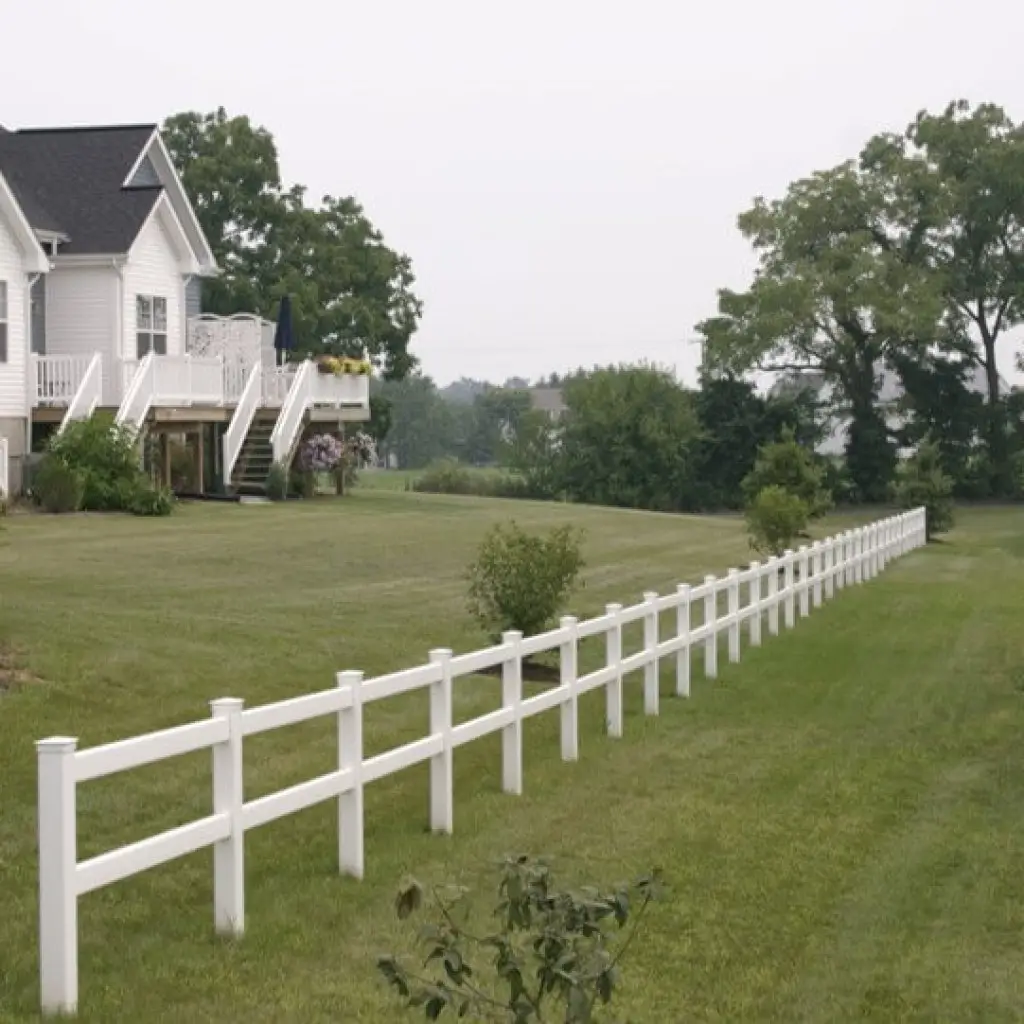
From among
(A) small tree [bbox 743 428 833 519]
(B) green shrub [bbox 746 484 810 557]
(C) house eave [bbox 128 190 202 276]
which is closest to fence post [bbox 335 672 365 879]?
(B) green shrub [bbox 746 484 810 557]

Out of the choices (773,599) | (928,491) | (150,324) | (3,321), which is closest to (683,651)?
(773,599)

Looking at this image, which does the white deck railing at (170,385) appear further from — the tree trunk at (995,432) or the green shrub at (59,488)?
the tree trunk at (995,432)

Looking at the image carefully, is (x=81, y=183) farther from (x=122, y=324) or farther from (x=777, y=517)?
(x=777, y=517)

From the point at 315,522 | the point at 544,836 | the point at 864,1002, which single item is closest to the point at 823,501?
the point at 315,522

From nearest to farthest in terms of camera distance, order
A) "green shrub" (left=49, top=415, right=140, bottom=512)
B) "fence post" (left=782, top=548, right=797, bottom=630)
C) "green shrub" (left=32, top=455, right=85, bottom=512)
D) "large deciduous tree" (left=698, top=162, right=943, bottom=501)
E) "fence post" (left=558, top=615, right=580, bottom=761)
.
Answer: "fence post" (left=558, top=615, right=580, bottom=761), "fence post" (left=782, top=548, right=797, bottom=630), "green shrub" (left=32, top=455, right=85, bottom=512), "green shrub" (left=49, top=415, right=140, bottom=512), "large deciduous tree" (left=698, top=162, right=943, bottom=501)

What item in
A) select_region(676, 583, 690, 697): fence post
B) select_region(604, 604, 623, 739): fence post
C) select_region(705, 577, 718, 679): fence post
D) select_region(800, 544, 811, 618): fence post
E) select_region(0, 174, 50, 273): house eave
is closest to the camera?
select_region(604, 604, 623, 739): fence post

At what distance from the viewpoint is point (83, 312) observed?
135 ft

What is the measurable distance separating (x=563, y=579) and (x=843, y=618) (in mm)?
9583

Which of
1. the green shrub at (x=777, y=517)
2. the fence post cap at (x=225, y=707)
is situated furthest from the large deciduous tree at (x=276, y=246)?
the fence post cap at (x=225, y=707)

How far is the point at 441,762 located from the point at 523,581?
297 inches

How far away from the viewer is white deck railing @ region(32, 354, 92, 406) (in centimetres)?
3788

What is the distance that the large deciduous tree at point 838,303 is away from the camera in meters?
76.6

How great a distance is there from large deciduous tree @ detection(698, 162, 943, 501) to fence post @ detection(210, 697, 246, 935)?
2719 inches

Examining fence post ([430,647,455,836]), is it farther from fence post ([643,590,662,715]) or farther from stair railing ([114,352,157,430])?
stair railing ([114,352,157,430])
